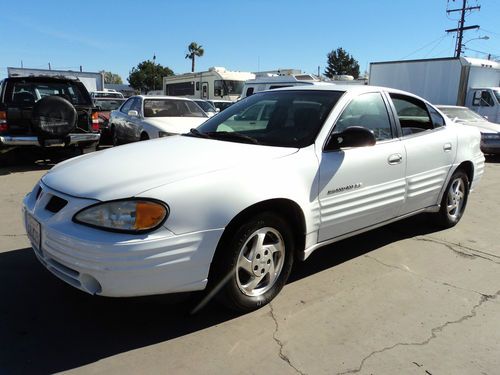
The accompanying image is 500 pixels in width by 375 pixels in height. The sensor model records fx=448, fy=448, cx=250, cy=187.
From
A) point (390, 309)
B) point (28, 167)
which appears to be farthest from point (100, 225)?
point (28, 167)

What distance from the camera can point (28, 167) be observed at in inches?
351

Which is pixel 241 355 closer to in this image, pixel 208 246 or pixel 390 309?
pixel 208 246

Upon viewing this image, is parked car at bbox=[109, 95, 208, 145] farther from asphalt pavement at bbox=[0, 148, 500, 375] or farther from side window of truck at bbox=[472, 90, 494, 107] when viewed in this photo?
side window of truck at bbox=[472, 90, 494, 107]

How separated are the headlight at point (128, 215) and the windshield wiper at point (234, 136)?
3.79 feet

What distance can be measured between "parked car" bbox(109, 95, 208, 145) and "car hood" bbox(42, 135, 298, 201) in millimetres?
4868

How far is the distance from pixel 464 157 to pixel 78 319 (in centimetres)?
428

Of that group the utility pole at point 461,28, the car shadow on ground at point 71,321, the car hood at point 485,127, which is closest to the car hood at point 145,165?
the car shadow on ground at point 71,321

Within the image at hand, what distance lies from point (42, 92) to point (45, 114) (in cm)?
162

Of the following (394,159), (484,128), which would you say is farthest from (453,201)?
(484,128)

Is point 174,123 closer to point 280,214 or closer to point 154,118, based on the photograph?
point 154,118

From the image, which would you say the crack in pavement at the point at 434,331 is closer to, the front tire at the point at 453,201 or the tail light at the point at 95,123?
the front tire at the point at 453,201

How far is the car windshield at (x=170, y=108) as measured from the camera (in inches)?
376

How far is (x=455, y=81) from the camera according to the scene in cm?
1609

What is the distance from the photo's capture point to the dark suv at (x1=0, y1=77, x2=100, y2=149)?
25.4ft
